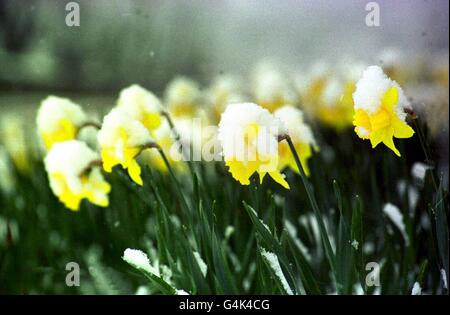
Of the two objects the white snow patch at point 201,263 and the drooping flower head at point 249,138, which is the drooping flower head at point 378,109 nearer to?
the drooping flower head at point 249,138

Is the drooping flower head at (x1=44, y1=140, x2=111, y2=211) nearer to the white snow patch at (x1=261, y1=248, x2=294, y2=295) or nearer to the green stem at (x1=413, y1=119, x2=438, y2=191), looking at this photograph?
the white snow patch at (x1=261, y1=248, x2=294, y2=295)

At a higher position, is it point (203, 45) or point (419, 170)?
point (203, 45)

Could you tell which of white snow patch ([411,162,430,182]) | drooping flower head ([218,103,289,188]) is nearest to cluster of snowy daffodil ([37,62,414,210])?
drooping flower head ([218,103,289,188])

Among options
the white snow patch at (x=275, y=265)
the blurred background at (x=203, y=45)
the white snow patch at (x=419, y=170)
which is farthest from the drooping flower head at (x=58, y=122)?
the white snow patch at (x=419, y=170)

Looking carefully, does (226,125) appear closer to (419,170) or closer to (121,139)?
(121,139)

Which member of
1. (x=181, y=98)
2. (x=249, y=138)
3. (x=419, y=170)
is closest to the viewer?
(x=249, y=138)

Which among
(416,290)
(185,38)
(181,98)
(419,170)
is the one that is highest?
(185,38)

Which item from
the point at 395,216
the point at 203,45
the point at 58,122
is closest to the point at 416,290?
the point at 395,216
